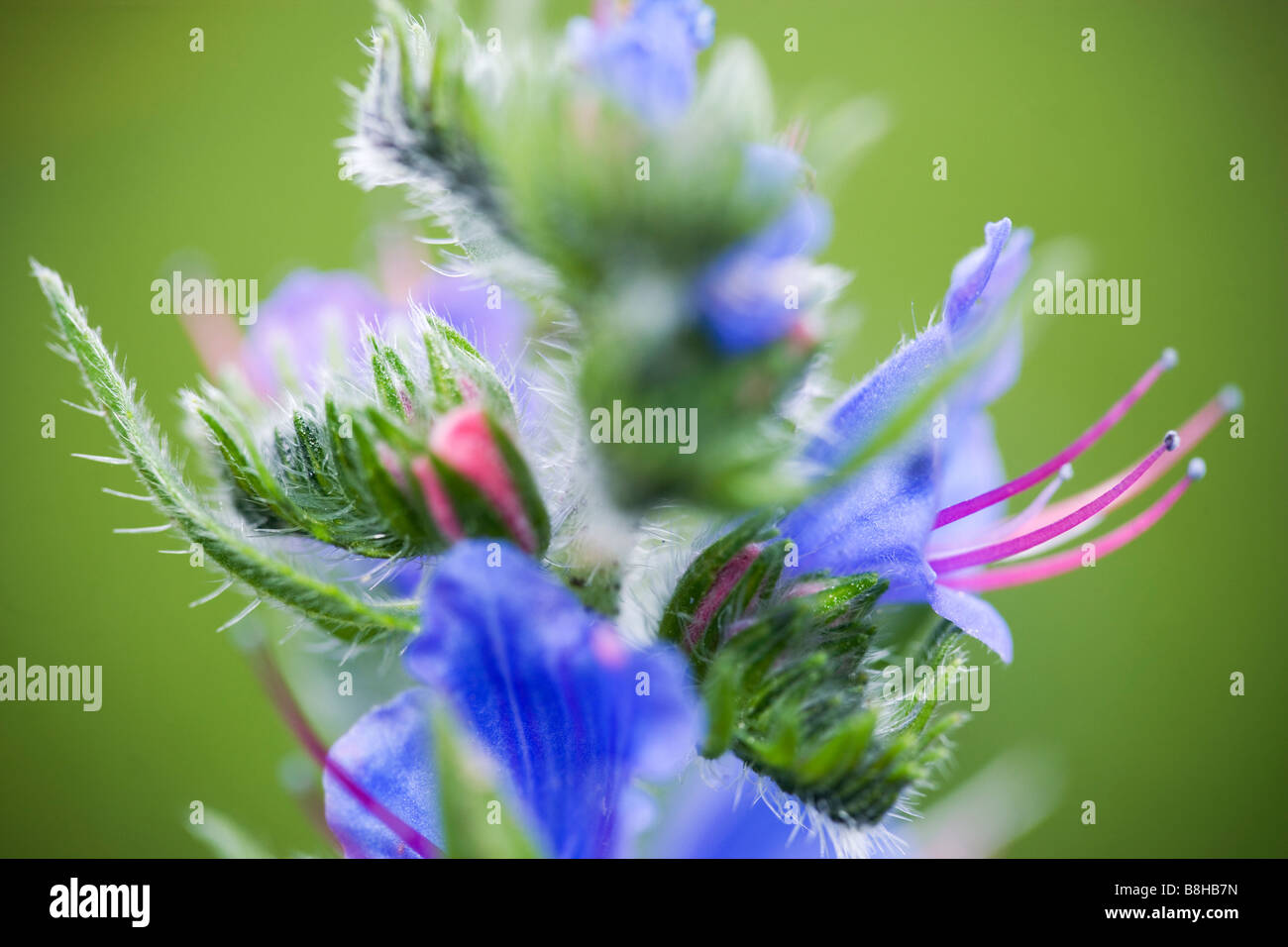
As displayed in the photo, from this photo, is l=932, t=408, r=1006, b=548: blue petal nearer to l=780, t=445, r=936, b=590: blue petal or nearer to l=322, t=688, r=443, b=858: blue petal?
l=780, t=445, r=936, b=590: blue petal

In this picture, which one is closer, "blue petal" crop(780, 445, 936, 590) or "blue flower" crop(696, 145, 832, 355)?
"blue flower" crop(696, 145, 832, 355)

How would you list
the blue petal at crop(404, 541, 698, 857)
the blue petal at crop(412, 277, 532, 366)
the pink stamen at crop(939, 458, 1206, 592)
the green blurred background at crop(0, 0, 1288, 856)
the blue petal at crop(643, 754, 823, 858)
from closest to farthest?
the blue petal at crop(404, 541, 698, 857) → the pink stamen at crop(939, 458, 1206, 592) → the blue petal at crop(643, 754, 823, 858) → the blue petal at crop(412, 277, 532, 366) → the green blurred background at crop(0, 0, 1288, 856)

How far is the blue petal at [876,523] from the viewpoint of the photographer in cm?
149

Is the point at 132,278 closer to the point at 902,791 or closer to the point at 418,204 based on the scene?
the point at 418,204

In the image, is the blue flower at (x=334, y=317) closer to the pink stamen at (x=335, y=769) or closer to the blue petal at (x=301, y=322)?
the blue petal at (x=301, y=322)

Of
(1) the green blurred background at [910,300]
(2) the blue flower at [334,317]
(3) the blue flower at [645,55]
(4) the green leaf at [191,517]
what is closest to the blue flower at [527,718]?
(4) the green leaf at [191,517]

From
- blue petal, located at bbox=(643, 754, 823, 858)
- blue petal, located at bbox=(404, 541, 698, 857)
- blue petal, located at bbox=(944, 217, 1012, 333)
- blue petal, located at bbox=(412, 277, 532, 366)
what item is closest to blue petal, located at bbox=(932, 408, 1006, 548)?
blue petal, located at bbox=(944, 217, 1012, 333)

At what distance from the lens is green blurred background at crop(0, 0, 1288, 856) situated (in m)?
4.40

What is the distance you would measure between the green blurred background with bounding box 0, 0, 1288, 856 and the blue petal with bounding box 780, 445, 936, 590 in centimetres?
256

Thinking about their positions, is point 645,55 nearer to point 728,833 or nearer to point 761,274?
point 761,274

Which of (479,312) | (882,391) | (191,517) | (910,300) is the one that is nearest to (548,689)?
(191,517)

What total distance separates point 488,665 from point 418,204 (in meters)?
0.56

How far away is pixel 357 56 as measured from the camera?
575 centimetres
